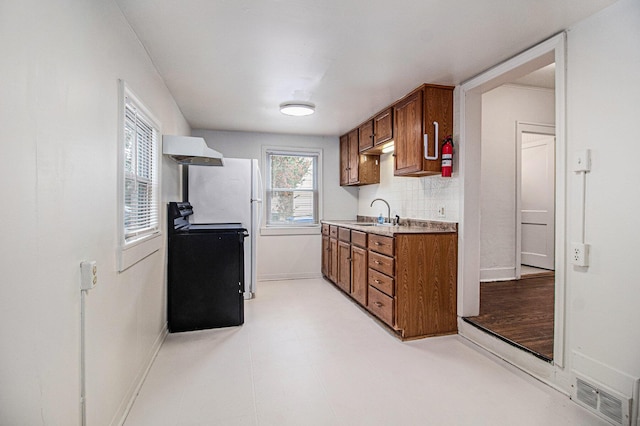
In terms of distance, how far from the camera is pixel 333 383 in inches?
84.8

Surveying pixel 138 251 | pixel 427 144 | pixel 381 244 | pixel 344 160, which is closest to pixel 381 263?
pixel 381 244

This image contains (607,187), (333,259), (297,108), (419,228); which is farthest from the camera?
(333,259)

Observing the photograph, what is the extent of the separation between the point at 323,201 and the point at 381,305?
251cm

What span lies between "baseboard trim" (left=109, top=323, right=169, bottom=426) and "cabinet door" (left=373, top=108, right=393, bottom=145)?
3093 millimetres

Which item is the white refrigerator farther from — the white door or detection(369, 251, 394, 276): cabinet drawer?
the white door

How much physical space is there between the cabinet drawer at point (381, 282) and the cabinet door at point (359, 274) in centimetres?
17

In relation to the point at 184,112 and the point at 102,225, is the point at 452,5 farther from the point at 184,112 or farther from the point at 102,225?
the point at 184,112

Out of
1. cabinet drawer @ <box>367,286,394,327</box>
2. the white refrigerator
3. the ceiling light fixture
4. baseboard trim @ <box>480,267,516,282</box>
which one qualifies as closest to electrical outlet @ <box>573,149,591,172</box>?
cabinet drawer @ <box>367,286,394,327</box>

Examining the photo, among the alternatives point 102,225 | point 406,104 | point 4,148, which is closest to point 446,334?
point 406,104

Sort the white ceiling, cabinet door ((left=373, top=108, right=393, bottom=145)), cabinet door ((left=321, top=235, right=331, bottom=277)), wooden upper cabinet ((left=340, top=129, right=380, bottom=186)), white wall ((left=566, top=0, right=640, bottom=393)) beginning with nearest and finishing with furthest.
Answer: white wall ((left=566, top=0, right=640, bottom=393)), the white ceiling, cabinet door ((left=373, top=108, right=393, bottom=145)), wooden upper cabinet ((left=340, top=129, right=380, bottom=186)), cabinet door ((left=321, top=235, right=331, bottom=277))

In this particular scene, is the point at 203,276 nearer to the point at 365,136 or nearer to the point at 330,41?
the point at 330,41

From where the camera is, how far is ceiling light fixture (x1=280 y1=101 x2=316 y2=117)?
11.7 ft

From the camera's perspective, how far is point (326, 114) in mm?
4027

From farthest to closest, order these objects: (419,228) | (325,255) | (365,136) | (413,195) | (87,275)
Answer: (325,255), (365,136), (413,195), (419,228), (87,275)
